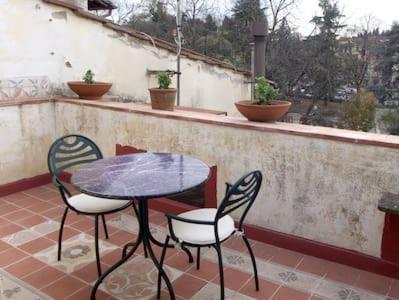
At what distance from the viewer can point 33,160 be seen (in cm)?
405

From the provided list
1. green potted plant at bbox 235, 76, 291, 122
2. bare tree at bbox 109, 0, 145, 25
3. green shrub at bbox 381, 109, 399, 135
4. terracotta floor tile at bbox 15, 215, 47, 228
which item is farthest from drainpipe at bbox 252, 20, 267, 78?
bare tree at bbox 109, 0, 145, 25

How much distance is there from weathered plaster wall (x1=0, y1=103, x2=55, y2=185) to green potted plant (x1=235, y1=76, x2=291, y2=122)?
2.34 meters

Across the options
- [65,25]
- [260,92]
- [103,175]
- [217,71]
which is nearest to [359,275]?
[260,92]

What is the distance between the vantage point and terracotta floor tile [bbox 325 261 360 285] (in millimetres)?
2393

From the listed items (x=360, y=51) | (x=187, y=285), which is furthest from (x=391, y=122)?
(x=187, y=285)

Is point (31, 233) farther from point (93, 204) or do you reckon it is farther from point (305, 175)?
point (305, 175)

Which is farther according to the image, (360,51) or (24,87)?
(360,51)

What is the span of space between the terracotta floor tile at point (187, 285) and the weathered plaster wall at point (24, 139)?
7.93 feet

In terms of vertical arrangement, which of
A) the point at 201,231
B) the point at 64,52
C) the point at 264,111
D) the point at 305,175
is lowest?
the point at 201,231

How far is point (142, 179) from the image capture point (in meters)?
2.10

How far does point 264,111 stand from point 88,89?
85.5 inches

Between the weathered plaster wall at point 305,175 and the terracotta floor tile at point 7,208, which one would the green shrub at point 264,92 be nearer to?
the weathered plaster wall at point 305,175

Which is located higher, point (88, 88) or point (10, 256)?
point (88, 88)

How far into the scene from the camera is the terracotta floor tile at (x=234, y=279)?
230cm
